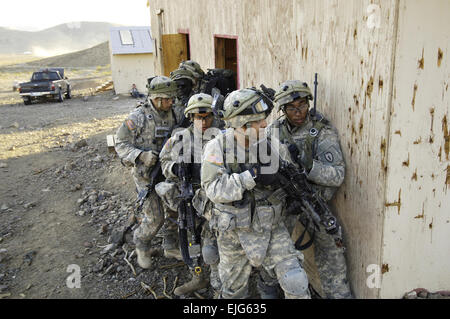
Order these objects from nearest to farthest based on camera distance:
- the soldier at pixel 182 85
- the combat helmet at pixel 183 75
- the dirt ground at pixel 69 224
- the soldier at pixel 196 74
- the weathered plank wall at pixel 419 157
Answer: the weathered plank wall at pixel 419 157 < the dirt ground at pixel 69 224 < the soldier at pixel 182 85 < the combat helmet at pixel 183 75 < the soldier at pixel 196 74

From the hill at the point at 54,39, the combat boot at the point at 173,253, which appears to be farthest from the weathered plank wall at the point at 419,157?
the hill at the point at 54,39

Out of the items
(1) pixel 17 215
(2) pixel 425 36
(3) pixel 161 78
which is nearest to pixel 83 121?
(1) pixel 17 215

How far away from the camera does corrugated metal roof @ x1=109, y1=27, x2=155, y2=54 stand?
1955 cm

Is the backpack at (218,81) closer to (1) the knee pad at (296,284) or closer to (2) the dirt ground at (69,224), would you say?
(2) the dirt ground at (69,224)

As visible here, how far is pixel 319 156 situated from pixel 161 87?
76.2 inches

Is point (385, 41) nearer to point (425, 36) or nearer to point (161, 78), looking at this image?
point (425, 36)

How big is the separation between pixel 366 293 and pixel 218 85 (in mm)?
3391

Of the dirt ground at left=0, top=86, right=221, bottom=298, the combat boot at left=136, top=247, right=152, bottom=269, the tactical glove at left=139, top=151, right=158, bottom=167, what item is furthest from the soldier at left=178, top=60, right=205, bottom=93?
the combat boot at left=136, top=247, right=152, bottom=269

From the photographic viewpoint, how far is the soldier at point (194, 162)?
3.57 meters

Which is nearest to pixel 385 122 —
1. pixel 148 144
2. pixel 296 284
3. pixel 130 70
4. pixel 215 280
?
pixel 296 284

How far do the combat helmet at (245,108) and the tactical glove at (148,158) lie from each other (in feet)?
5.21

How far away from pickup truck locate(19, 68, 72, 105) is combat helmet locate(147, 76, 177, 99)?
15.4m

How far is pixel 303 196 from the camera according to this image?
2.95 meters

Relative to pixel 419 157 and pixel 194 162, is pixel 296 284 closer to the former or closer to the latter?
pixel 419 157
